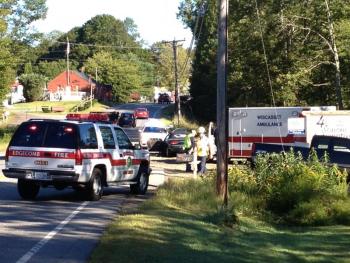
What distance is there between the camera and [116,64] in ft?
401

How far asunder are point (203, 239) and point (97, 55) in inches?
4877

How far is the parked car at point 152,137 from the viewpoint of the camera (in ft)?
119

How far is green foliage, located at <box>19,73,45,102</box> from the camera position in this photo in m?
118

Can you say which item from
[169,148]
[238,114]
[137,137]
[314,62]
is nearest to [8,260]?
[238,114]

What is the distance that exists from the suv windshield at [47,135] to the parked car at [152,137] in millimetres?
20729

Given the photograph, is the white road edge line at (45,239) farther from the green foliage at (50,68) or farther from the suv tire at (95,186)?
the green foliage at (50,68)

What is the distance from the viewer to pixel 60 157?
14.8 metres

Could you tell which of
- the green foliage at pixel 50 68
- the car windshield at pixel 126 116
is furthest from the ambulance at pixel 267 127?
the green foliage at pixel 50 68

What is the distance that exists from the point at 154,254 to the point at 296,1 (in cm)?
3747

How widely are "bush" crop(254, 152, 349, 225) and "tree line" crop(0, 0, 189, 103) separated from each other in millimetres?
56680

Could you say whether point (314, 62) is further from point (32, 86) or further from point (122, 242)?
point (32, 86)

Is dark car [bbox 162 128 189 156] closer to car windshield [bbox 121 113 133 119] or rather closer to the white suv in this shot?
the white suv

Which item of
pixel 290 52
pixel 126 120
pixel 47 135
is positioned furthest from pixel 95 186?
pixel 126 120

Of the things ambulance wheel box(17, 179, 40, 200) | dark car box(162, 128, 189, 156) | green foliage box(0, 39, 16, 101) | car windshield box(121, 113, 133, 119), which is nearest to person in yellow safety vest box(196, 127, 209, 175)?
ambulance wheel box(17, 179, 40, 200)
